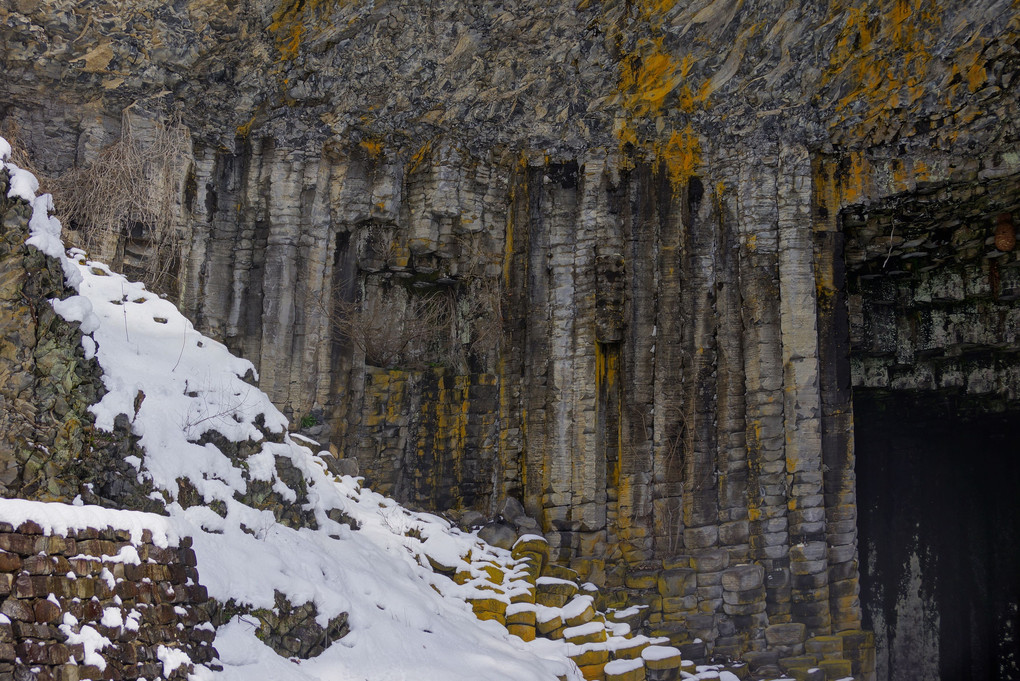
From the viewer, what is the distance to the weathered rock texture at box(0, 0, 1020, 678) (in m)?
11.0

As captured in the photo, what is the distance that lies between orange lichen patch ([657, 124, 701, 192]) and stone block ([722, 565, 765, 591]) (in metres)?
4.80

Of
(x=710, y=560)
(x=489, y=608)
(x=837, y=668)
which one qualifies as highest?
(x=710, y=560)

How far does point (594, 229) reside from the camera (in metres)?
11.9

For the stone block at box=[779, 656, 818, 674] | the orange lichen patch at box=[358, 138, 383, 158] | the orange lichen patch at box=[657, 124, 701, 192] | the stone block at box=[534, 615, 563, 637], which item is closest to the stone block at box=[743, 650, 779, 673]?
the stone block at box=[779, 656, 818, 674]

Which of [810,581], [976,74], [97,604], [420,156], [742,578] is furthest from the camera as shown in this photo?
[420,156]

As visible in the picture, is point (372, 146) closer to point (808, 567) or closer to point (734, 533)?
point (734, 533)

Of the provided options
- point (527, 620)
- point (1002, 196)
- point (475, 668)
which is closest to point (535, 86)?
point (1002, 196)

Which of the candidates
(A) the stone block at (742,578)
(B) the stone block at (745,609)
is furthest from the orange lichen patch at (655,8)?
(B) the stone block at (745,609)

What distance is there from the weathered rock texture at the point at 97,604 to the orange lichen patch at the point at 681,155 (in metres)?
7.95

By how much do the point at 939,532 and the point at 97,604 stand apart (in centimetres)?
1261

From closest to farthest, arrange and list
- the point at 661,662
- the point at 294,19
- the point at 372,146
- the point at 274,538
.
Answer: the point at 274,538
the point at 661,662
the point at 294,19
the point at 372,146

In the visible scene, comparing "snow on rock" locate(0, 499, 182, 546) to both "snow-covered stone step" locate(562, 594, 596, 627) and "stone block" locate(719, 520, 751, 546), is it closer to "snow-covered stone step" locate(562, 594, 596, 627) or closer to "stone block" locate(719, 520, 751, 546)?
"snow-covered stone step" locate(562, 594, 596, 627)

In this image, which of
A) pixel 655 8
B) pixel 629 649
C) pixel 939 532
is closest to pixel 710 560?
pixel 629 649

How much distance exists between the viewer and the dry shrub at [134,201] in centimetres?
1062
